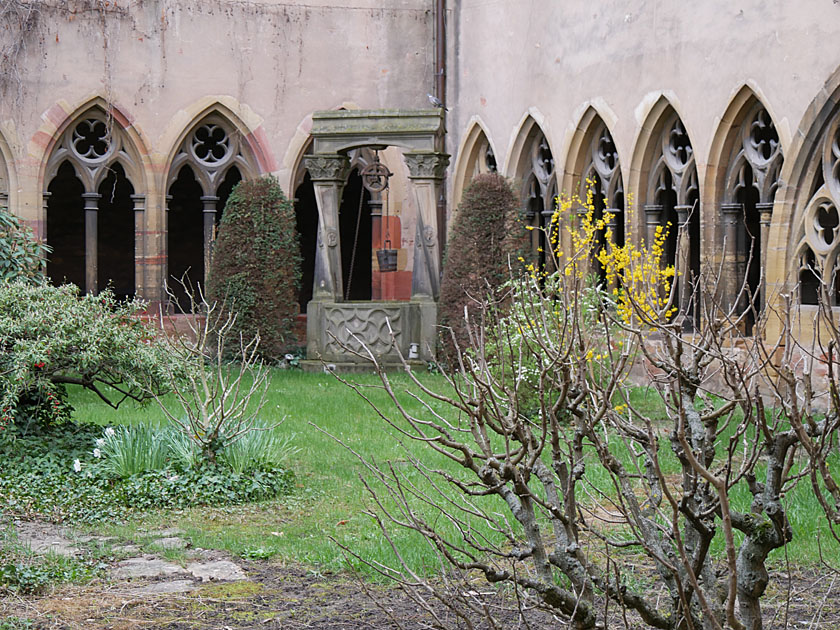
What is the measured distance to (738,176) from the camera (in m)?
11.5

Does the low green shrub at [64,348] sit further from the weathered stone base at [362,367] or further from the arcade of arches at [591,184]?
the weathered stone base at [362,367]

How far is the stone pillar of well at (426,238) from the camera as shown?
44.9 feet

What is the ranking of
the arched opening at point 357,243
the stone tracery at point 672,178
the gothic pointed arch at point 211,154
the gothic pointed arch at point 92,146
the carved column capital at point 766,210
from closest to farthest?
the carved column capital at point 766,210, the stone tracery at point 672,178, the gothic pointed arch at point 92,146, the gothic pointed arch at point 211,154, the arched opening at point 357,243

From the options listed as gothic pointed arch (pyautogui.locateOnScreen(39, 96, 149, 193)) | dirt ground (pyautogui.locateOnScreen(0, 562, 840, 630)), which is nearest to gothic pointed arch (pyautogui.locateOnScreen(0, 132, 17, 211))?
gothic pointed arch (pyautogui.locateOnScreen(39, 96, 149, 193))

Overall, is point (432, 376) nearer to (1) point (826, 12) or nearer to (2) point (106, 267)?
(1) point (826, 12)

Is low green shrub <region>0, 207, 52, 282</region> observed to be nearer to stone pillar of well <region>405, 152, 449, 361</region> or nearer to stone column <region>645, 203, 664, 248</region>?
stone pillar of well <region>405, 152, 449, 361</region>

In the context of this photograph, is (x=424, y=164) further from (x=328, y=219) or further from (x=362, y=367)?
(x=362, y=367)

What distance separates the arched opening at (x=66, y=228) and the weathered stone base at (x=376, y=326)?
330 inches

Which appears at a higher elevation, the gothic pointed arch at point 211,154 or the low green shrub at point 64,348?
the gothic pointed arch at point 211,154

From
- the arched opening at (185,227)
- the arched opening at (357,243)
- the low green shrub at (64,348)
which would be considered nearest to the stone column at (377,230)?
the arched opening at (357,243)

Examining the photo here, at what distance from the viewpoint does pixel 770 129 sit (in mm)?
11133

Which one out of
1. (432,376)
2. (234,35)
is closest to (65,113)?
(234,35)

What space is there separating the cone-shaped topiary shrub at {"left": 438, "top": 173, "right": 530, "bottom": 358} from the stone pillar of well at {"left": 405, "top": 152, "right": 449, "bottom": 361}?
0.55 ft

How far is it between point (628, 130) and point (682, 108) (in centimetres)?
97
